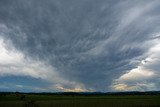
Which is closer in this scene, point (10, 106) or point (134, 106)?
point (10, 106)

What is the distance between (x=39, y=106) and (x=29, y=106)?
3.05 metres

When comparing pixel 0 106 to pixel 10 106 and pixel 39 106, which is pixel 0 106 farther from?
pixel 39 106

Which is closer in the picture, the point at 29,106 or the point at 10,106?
the point at 10,106

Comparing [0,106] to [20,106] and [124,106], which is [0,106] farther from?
[124,106]

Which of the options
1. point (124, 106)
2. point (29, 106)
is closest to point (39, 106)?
point (29, 106)

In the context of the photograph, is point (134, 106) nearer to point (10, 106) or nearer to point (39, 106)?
point (39, 106)

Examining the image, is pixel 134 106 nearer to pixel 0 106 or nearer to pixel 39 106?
pixel 39 106

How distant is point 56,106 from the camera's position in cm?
7294

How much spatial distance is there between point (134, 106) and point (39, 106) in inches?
1159

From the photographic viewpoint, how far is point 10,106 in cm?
6875

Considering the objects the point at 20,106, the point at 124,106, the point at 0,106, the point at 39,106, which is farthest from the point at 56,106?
the point at 124,106

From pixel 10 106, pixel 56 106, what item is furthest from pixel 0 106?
pixel 56 106

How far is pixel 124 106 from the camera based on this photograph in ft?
249

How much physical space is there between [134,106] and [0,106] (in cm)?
4023
